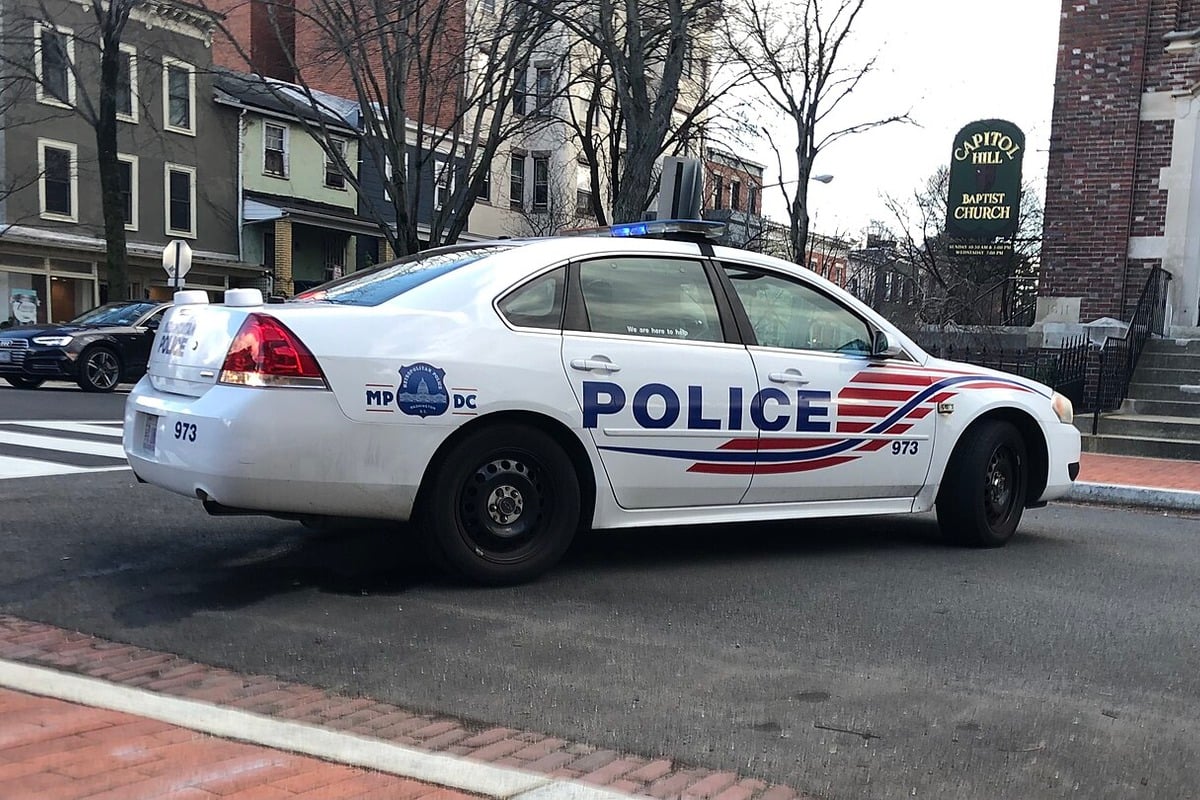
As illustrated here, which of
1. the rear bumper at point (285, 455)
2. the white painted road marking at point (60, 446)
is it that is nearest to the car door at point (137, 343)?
the white painted road marking at point (60, 446)

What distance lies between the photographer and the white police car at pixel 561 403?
169 inches

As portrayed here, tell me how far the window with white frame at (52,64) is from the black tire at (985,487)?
24.2m

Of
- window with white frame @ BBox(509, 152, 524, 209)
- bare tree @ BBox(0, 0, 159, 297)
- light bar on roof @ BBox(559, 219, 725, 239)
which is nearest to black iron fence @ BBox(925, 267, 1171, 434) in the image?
light bar on roof @ BBox(559, 219, 725, 239)

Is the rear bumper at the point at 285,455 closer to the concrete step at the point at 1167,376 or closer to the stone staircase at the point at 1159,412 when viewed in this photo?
the stone staircase at the point at 1159,412

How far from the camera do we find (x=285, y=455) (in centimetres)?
423

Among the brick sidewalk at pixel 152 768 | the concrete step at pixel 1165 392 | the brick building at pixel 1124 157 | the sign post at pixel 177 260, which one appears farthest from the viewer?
the sign post at pixel 177 260

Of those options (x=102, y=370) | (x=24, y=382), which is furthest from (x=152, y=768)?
A: (x=24, y=382)

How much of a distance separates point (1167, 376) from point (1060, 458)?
817 cm

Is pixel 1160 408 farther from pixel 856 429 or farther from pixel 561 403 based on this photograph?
pixel 561 403

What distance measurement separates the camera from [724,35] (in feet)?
68.9

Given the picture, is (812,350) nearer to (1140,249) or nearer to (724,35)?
(1140,249)

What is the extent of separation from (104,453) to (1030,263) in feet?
83.3

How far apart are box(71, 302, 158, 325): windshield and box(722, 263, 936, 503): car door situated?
14718mm

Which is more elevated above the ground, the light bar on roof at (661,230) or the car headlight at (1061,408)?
the light bar on roof at (661,230)
